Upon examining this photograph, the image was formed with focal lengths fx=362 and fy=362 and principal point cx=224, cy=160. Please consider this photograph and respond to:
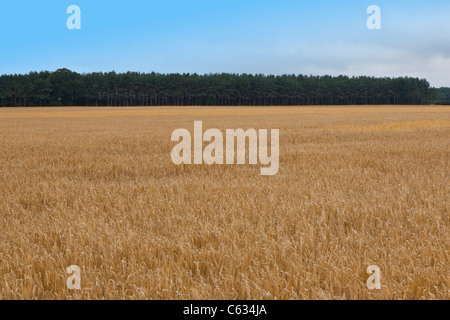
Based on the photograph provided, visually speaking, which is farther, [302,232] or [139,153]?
[139,153]

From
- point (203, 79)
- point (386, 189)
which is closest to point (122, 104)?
point (203, 79)

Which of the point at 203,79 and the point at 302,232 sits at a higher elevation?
the point at 203,79

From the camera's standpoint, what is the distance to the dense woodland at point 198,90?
360ft

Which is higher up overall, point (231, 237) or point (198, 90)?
point (198, 90)

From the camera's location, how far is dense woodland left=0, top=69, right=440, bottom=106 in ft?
360

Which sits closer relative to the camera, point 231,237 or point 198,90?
point 231,237

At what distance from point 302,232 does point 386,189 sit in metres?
3.03

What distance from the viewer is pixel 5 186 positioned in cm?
741

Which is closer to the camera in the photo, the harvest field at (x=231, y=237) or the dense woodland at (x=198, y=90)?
the harvest field at (x=231, y=237)

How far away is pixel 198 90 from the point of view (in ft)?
415

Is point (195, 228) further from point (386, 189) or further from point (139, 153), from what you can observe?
point (139, 153)

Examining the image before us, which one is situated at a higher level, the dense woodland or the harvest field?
the dense woodland

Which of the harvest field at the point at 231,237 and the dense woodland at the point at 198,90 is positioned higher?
the dense woodland at the point at 198,90

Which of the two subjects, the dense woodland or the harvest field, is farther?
the dense woodland
